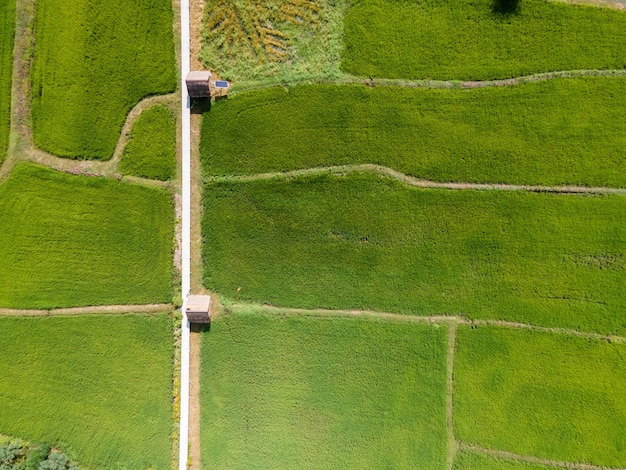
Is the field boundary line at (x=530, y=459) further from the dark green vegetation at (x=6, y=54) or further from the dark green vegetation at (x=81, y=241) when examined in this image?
the dark green vegetation at (x=6, y=54)

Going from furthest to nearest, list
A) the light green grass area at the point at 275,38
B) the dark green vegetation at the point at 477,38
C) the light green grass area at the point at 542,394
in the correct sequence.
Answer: the light green grass area at the point at 542,394, the light green grass area at the point at 275,38, the dark green vegetation at the point at 477,38

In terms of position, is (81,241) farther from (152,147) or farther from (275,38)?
(275,38)

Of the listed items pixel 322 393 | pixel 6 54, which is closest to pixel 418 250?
pixel 322 393

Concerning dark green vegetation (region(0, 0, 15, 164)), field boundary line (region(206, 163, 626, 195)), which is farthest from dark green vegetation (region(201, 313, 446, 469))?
dark green vegetation (region(0, 0, 15, 164))

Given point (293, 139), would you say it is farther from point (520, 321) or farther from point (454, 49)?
point (520, 321)

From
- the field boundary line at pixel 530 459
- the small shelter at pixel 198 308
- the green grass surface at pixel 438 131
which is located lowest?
the field boundary line at pixel 530 459

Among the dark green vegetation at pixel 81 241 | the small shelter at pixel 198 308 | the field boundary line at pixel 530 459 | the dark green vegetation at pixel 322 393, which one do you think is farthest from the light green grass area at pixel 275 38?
the field boundary line at pixel 530 459

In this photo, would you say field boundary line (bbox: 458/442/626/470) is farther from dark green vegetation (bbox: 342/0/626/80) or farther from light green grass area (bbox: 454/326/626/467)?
dark green vegetation (bbox: 342/0/626/80)

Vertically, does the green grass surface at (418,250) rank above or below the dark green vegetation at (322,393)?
above
